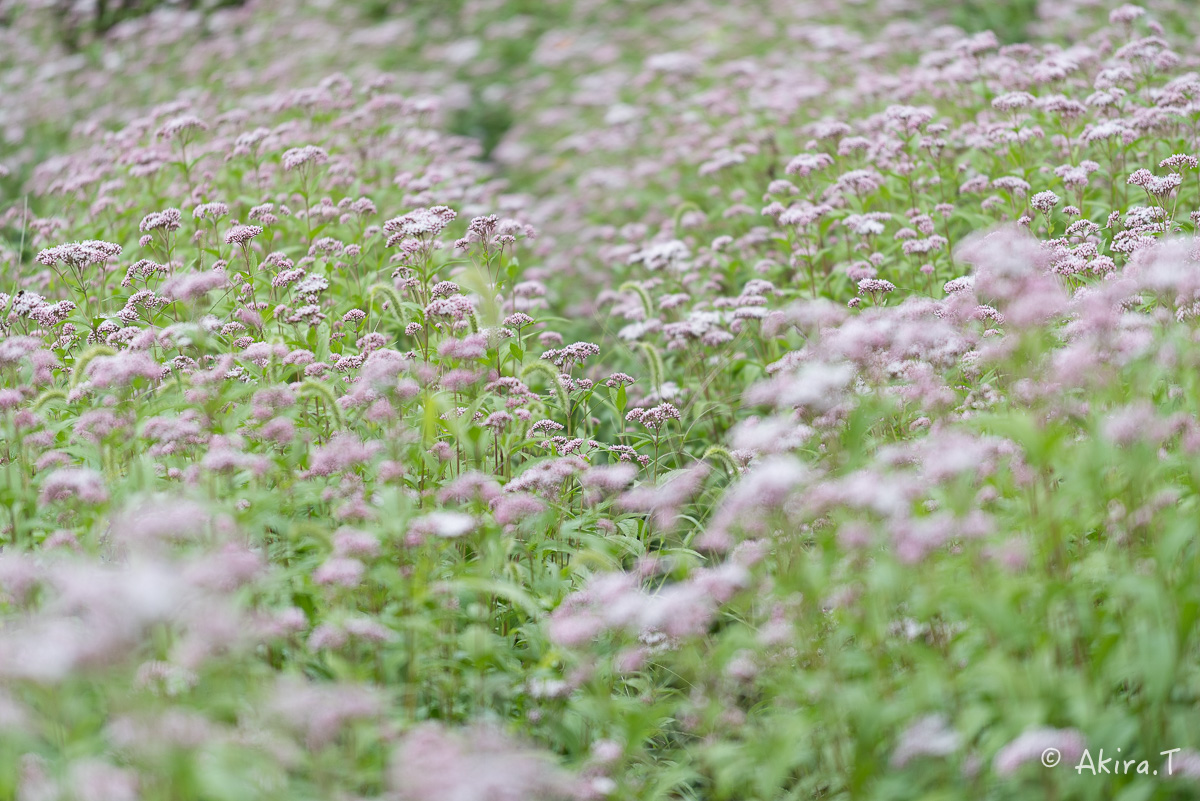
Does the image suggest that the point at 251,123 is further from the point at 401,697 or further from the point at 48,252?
the point at 401,697

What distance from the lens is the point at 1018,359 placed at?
11.1 feet

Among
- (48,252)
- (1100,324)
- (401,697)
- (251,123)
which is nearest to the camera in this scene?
(1100,324)

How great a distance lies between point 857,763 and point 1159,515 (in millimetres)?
1403

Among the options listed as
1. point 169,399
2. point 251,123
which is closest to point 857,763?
point 169,399

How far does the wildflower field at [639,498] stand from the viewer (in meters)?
2.94

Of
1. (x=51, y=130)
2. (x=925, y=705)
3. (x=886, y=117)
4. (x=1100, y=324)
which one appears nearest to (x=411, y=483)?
(x=925, y=705)

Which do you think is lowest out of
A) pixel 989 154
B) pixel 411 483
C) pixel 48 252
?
pixel 989 154

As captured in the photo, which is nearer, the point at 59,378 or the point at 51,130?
the point at 59,378

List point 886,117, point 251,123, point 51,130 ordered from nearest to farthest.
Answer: point 886,117
point 251,123
point 51,130

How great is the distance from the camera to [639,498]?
13.0ft

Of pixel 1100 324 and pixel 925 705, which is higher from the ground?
pixel 1100 324

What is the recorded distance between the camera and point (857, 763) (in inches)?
121

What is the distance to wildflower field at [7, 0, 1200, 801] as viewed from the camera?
9.66 feet

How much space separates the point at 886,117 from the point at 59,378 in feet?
18.3
